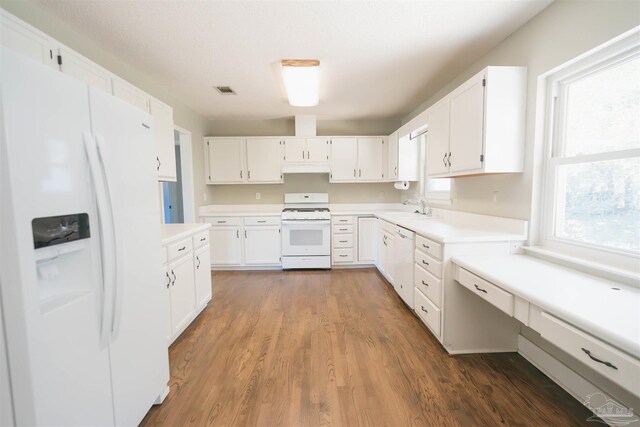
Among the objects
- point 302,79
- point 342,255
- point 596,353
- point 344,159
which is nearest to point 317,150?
point 344,159

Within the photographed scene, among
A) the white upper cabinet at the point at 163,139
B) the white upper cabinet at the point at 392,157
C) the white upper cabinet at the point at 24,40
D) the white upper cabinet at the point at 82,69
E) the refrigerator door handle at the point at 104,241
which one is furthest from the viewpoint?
the white upper cabinet at the point at 392,157

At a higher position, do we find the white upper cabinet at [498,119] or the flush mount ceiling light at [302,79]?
the flush mount ceiling light at [302,79]

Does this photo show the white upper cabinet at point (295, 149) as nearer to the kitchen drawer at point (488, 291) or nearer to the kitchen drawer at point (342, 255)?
the kitchen drawer at point (342, 255)

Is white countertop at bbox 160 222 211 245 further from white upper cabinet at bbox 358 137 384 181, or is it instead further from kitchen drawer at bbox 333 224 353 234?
white upper cabinet at bbox 358 137 384 181

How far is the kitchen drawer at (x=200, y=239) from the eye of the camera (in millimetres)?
2555

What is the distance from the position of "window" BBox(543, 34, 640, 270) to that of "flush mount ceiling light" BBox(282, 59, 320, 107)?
191cm

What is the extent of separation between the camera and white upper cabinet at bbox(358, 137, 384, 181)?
4434mm

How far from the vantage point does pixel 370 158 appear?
14.6 feet

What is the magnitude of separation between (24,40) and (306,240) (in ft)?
11.0

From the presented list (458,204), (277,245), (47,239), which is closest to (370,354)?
(458,204)

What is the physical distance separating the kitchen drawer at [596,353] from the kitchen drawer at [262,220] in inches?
136

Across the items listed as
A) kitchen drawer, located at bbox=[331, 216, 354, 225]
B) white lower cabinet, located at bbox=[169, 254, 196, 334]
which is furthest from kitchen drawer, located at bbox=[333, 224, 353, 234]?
white lower cabinet, located at bbox=[169, 254, 196, 334]

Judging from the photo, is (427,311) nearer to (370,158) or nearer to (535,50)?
Answer: (535,50)

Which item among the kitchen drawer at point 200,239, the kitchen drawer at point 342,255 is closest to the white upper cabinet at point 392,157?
the kitchen drawer at point 342,255
